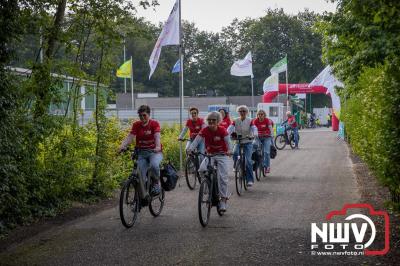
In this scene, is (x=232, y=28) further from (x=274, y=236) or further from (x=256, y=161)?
(x=274, y=236)

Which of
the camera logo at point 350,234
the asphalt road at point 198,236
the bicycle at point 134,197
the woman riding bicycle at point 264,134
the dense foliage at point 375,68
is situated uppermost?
the dense foliage at point 375,68

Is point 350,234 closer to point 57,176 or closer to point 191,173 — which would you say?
point 57,176

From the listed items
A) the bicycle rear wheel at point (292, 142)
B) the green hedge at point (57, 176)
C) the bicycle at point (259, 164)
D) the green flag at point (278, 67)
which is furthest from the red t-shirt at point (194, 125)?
the green flag at point (278, 67)

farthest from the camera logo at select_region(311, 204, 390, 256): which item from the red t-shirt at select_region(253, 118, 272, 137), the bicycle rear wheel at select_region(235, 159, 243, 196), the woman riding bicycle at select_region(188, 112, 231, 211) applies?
→ the red t-shirt at select_region(253, 118, 272, 137)

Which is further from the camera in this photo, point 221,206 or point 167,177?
point 167,177

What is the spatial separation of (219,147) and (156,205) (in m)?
1.49

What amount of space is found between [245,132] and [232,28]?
8955 cm

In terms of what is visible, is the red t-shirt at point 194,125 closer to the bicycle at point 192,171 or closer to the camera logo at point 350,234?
the bicycle at point 192,171

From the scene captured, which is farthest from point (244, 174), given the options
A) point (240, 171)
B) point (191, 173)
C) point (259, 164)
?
point (259, 164)

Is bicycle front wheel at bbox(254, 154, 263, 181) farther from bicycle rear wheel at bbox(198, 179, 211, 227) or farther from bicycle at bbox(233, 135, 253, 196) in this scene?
bicycle rear wheel at bbox(198, 179, 211, 227)

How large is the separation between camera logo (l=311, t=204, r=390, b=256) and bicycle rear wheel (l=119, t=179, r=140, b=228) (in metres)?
2.78

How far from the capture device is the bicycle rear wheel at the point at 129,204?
933cm

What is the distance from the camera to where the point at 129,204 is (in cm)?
965

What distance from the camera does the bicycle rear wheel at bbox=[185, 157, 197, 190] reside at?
1464cm
